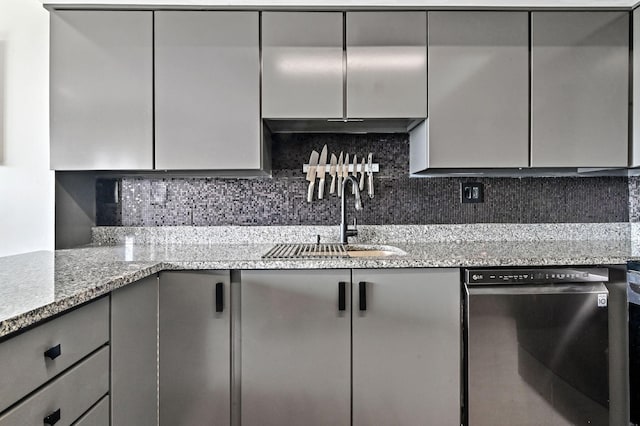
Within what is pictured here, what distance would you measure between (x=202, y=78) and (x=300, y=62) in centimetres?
47

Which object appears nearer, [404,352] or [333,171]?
[404,352]

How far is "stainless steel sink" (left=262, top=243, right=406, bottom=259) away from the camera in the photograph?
1.59m

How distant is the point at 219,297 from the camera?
4.93 feet

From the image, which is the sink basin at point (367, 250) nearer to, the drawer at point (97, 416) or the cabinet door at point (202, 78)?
the cabinet door at point (202, 78)

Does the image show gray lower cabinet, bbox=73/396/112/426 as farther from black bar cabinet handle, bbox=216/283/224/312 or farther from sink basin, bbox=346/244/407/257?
sink basin, bbox=346/244/407/257

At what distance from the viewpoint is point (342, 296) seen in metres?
1.51

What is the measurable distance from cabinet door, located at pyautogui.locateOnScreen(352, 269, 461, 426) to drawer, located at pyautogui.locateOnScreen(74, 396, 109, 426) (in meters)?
0.87

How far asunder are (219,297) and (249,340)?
0.70ft

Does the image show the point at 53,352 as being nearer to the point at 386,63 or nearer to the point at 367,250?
the point at 367,250

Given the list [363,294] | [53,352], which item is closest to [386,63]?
[363,294]

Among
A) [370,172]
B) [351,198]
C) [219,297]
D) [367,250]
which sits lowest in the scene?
[219,297]

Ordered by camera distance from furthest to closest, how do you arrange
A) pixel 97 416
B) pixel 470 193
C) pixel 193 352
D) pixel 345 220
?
pixel 470 193
pixel 345 220
pixel 193 352
pixel 97 416

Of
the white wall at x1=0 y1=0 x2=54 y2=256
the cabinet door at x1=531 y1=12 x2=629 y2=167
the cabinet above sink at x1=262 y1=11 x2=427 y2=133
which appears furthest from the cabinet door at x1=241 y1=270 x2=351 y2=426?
the cabinet door at x1=531 y1=12 x2=629 y2=167

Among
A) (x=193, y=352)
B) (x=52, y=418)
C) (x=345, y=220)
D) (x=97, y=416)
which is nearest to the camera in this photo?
(x=52, y=418)
